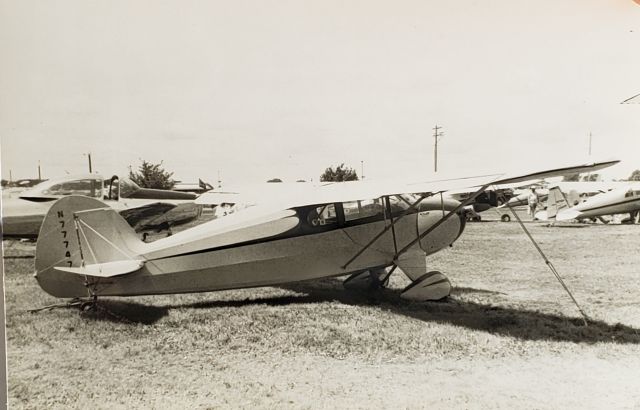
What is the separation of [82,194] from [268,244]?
4.98 feet

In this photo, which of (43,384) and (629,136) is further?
(629,136)

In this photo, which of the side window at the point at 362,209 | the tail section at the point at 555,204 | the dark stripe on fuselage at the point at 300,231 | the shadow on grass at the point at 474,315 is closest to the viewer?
the shadow on grass at the point at 474,315

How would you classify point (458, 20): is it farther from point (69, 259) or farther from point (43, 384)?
point (43, 384)

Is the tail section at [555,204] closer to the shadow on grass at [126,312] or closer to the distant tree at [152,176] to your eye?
the distant tree at [152,176]

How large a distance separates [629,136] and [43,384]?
468 cm

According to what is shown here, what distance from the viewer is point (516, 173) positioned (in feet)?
11.0

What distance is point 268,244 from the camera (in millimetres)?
3928

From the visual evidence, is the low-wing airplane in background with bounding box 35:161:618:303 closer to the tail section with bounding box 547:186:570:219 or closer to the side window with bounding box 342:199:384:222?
the side window with bounding box 342:199:384:222

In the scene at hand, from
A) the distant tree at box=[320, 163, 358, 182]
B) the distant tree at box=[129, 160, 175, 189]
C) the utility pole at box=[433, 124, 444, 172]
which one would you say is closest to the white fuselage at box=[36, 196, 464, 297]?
the utility pole at box=[433, 124, 444, 172]

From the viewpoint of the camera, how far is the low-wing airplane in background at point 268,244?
3.20 meters

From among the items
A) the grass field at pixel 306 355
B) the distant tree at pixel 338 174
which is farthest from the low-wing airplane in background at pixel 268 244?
the distant tree at pixel 338 174

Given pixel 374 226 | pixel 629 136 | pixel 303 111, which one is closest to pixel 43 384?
pixel 303 111

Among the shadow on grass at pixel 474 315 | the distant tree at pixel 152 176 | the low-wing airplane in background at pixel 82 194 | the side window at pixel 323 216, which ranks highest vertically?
the distant tree at pixel 152 176

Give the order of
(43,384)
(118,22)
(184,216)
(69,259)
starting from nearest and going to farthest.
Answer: (43,384)
(118,22)
(69,259)
(184,216)
